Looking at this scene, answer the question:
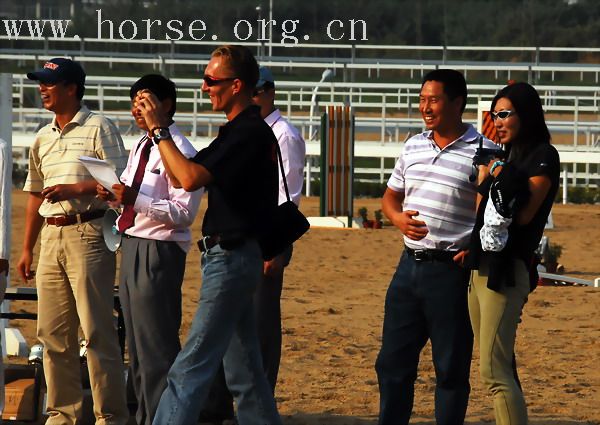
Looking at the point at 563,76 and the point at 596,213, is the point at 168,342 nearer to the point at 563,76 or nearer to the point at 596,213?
the point at 596,213

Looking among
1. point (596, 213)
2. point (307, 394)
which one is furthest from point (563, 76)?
point (307, 394)

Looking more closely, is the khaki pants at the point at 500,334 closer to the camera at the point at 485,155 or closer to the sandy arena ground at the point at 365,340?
the camera at the point at 485,155

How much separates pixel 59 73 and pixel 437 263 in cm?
197

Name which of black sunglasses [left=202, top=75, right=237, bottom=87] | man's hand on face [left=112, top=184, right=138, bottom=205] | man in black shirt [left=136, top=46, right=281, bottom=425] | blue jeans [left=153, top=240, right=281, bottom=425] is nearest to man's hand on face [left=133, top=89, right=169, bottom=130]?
man in black shirt [left=136, top=46, right=281, bottom=425]

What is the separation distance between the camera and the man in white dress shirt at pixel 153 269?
592 centimetres

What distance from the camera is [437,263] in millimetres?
5547

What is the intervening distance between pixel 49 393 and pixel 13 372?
481mm

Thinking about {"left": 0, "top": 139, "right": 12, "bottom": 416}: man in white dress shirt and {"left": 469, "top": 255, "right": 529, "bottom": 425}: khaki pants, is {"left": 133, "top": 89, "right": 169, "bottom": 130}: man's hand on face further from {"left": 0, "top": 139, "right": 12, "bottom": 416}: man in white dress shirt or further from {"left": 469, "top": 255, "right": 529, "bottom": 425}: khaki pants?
{"left": 469, "top": 255, "right": 529, "bottom": 425}: khaki pants

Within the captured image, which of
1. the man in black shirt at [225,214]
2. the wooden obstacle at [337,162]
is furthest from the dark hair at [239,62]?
the wooden obstacle at [337,162]

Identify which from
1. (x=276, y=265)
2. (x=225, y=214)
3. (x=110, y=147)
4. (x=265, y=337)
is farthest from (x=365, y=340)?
(x=225, y=214)

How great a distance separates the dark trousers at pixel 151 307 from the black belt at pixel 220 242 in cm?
75

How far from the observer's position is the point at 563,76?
48812 millimetres

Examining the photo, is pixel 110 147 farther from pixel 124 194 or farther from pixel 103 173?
pixel 124 194

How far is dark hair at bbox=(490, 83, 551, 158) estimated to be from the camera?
536cm
